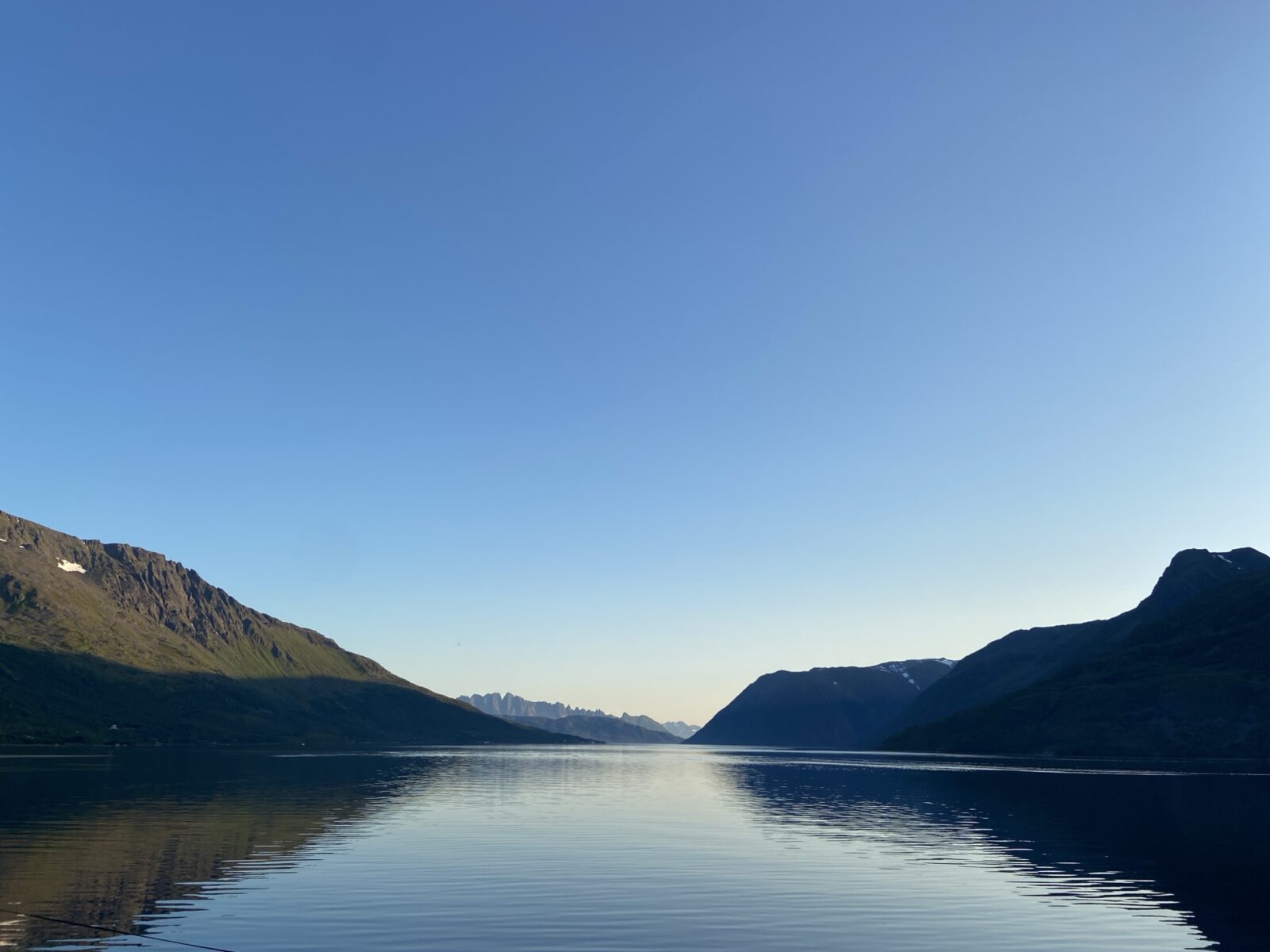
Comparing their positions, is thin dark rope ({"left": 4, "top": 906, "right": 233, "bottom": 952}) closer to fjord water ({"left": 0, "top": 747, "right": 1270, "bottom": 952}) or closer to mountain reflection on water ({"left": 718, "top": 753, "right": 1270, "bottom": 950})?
fjord water ({"left": 0, "top": 747, "right": 1270, "bottom": 952})

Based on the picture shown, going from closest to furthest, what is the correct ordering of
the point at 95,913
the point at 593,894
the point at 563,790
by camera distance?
the point at 95,913
the point at 593,894
the point at 563,790

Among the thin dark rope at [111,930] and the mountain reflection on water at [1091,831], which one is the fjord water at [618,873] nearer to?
the thin dark rope at [111,930]

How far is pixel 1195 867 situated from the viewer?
221 ft

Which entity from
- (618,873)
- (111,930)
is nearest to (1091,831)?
(618,873)

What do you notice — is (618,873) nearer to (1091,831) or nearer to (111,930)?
(111,930)

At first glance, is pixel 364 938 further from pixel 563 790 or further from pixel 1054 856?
pixel 563 790

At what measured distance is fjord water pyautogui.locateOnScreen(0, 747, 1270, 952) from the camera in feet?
145

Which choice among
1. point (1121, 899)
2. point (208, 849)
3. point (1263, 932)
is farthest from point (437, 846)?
point (1263, 932)

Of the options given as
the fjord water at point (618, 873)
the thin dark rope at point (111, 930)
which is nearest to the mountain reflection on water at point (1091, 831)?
the fjord water at point (618, 873)

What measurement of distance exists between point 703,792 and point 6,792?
95.1 m

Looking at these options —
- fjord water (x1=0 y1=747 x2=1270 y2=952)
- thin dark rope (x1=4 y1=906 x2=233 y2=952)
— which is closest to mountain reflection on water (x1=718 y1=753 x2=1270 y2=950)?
fjord water (x1=0 y1=747 x2=1270 y2=952)

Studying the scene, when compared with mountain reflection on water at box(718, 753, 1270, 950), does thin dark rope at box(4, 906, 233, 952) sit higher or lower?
lower

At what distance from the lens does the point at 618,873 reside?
6297 centimetres

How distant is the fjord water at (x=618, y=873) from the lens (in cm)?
4412
